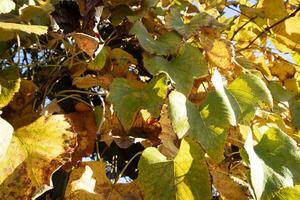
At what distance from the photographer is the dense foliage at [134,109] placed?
2.40 feet

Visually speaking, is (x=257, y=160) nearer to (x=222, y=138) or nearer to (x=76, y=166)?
(x=222, y=138)

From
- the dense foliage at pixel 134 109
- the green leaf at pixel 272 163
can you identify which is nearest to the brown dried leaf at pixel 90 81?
the dense foliage at pixel 134 109

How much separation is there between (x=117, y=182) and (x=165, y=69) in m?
0.19

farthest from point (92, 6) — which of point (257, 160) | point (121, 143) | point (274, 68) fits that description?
point (274, 68)

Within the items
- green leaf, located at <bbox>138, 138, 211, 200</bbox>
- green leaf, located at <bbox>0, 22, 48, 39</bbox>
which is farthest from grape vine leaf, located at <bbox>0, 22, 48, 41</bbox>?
green leaf, located at <bbox>138, 138, 211, 200</bbox>

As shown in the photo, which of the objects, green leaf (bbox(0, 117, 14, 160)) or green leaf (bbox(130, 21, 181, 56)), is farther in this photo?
green leaf (bbox(130, 21, 181, 56))

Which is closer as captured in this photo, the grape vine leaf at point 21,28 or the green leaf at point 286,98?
the grape vine leaf at point 21,28

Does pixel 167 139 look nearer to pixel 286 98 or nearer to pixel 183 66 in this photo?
pixel 183 66

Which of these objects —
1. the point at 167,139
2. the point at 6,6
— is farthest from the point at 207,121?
the point at 6,6

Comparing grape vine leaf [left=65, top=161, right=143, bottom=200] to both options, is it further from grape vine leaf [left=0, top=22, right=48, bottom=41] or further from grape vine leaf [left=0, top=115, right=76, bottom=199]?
grape vine leaf [left=0, top=22, right=48, bottom=41]

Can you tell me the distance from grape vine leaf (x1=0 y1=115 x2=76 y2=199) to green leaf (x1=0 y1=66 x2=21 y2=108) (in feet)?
0.15

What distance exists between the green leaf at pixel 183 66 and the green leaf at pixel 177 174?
11 cm

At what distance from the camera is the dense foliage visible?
2.40 ft

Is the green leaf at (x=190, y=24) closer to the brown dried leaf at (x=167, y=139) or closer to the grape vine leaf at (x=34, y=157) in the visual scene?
the brown dried leaf at (x=167, y=139)
